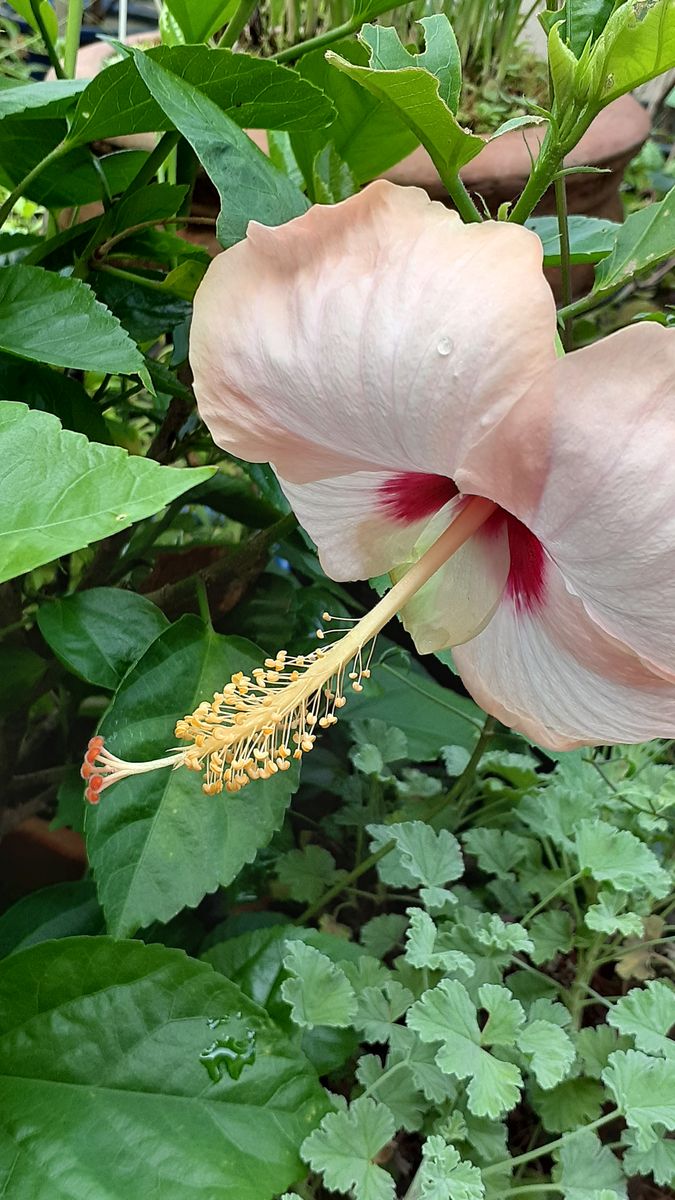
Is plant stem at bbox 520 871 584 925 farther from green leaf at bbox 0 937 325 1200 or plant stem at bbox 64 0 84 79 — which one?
plant stem at bbox 64 0 84 79

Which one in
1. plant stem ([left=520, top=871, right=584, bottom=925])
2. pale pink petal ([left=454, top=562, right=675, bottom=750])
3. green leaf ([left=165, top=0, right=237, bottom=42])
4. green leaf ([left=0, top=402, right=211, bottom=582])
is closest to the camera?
green leaf ([left=0, top=402, right=211, bottom=582])

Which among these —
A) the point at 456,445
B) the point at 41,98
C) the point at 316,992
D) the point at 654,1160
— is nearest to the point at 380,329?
the point at 456,445

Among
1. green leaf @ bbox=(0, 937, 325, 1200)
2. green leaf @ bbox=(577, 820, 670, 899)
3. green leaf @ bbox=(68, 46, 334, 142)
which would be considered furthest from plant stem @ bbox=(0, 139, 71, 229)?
green leaf @ bbox=(577, 820, 670, 899)

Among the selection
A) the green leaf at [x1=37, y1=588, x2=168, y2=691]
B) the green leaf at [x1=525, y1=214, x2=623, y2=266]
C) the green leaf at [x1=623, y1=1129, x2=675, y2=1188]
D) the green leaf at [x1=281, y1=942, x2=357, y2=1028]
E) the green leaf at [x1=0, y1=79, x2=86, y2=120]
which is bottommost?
the green leaf at [x1=623, y1=1129, x2=675, y2=1188]

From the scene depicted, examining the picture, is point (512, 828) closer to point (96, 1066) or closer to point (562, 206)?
point (96, 1066)

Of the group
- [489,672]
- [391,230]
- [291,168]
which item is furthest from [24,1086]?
[291,168]

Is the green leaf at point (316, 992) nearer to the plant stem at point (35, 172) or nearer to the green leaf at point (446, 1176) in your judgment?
the green leaf at point (446, 1176)
